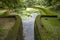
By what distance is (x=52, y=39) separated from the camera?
3596mm

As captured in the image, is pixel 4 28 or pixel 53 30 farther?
pixel 4 28

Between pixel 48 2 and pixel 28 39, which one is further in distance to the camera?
pixel 48 2

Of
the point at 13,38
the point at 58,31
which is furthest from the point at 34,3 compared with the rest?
the point at 13,38

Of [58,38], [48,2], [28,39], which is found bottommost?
[28,39]

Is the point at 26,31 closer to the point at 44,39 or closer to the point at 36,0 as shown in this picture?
the point at 44,39

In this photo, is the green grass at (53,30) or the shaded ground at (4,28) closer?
the green grass at (53,30)

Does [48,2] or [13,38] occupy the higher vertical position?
[48,2]

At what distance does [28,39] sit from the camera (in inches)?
228

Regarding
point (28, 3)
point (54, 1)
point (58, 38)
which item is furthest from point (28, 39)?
point (28, 3)

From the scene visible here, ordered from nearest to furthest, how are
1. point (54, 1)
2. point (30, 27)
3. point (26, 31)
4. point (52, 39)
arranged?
point (52, 39) < point (26, 31) < point (30, 27) < point (54, 1)

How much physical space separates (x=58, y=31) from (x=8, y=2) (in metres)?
4.76

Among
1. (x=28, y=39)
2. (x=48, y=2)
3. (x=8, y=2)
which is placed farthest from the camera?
(x=48, y=2)

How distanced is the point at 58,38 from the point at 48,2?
923 centimetres

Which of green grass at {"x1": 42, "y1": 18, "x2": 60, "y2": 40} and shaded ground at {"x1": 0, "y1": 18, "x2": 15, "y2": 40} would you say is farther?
shaded ground at {"x1": 0, "y1": 18, "x2": 15, "y2": 40}
